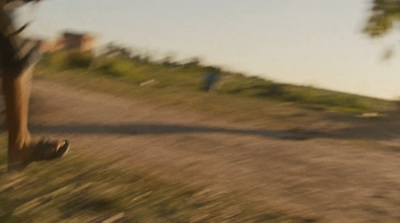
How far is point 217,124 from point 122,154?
1.90 m

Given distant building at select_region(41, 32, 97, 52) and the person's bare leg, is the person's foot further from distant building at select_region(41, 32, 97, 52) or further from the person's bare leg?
distant building at select_region(41, 32, 97, 52)

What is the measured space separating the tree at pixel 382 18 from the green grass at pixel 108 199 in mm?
5165

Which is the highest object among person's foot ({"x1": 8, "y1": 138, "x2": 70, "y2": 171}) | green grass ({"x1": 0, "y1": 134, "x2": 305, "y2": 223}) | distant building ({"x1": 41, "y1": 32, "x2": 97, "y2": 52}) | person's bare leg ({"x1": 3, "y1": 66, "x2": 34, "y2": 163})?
distant building ({"x1": 41, "y1": 32, "x2": 97, "y2": 52})

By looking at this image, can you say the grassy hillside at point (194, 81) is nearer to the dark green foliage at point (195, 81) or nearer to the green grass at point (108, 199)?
the dark green foliage at point (195, 81)

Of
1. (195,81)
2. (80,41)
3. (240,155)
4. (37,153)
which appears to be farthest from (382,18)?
(80,41)

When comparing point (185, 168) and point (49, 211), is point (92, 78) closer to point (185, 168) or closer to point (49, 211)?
point (185, 168)

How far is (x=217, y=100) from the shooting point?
405 inches

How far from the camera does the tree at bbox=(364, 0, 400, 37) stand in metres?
10.1

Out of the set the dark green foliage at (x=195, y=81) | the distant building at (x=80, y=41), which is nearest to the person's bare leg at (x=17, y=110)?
the dark green foliage at (x=195, y=81)

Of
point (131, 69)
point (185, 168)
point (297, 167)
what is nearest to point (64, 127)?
point (185, 168)

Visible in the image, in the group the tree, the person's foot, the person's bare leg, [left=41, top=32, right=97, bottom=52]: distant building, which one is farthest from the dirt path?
[left=41, top=32, right=97, bottom=52]: distant building

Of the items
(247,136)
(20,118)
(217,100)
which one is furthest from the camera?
(217,100)

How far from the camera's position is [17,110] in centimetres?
576

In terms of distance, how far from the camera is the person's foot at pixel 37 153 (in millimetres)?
5906
